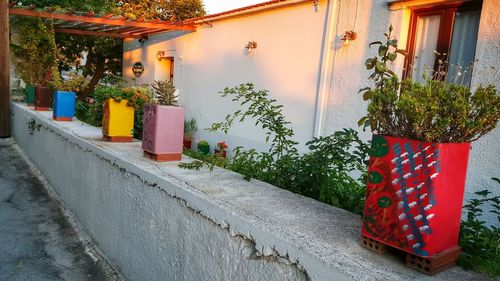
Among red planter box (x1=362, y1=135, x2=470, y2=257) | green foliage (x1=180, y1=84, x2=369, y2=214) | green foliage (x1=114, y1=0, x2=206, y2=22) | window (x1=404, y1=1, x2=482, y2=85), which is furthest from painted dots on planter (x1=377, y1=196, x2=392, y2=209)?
green foliage (x1=114, y1=0, x2=206, y2=22)

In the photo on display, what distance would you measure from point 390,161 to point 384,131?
147 mm

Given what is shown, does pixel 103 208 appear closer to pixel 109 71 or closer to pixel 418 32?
pixel 418 32

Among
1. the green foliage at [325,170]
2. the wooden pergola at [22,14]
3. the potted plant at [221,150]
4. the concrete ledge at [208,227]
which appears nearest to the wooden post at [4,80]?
the wooden pergola at [22,14]

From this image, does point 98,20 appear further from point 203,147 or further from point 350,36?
point 350,36

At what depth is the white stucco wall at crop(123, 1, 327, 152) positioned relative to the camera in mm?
6266

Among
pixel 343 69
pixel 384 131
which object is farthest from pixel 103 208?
pixel 343 69

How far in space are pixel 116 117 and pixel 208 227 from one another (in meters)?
2.33

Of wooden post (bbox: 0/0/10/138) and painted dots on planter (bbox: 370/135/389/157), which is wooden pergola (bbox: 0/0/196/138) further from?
painted dots on planter (bbox: 370/135/389/157)

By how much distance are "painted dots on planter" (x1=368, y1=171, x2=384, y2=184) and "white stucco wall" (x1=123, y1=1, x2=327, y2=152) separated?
4735 millimetres

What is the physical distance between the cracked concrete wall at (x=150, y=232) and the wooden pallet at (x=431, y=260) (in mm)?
325

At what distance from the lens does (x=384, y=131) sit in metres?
1.44

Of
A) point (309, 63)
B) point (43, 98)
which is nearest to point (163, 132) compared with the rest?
point (309, 63)

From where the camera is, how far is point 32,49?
10320 millimetres

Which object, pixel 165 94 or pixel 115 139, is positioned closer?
pixel 165 94
